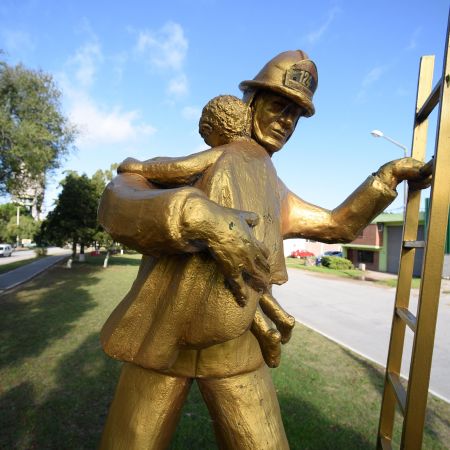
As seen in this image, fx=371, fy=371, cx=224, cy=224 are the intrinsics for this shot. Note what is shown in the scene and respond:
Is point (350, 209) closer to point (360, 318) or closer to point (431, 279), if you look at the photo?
point (431, 279)

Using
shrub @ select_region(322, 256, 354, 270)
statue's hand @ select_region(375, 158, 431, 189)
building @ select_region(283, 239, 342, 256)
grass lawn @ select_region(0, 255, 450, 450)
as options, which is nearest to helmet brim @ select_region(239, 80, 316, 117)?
statue's hand @ select_region(375, 158, 431, 189)

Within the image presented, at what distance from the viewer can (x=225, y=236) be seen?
1.04 m

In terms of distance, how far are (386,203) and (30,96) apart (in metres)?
12.0

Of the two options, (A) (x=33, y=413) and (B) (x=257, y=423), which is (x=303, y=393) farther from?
(B) (x=257, y=423)

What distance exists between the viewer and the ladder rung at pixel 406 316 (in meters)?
1.69

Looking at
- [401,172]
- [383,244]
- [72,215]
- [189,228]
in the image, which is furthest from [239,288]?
[383,244]

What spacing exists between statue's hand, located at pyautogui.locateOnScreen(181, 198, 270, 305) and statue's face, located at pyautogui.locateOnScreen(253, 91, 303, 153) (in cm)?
63

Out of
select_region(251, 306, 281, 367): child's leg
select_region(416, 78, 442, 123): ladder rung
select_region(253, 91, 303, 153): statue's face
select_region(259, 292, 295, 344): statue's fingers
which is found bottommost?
select_region(251, 306, 281, 367): child's leg

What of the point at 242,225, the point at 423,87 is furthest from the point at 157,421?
the point at 423,87

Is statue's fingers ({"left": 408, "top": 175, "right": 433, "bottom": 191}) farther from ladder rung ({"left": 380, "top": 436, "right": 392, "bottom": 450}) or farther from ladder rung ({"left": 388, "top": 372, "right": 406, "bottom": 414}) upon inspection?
ladder rung ({"left": 380, "top": 436, "right": 392, "bottom": 450})

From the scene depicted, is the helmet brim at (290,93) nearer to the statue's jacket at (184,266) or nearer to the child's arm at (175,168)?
the statue's jacket at (184,266)

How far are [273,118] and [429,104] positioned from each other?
33.0 inches

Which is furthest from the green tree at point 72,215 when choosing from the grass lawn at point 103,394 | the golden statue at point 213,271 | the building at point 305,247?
the building at point 305,247

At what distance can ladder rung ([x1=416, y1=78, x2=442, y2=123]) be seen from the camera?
1.69m
